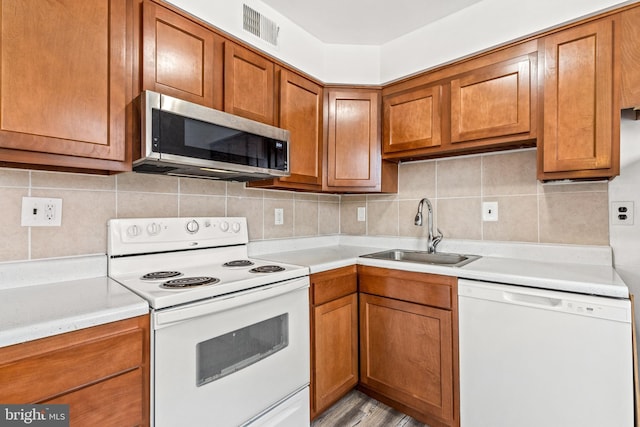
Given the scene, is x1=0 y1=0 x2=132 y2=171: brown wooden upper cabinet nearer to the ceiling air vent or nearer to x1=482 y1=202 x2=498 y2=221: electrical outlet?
the ceiling air vent

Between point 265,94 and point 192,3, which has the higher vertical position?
point 192,3

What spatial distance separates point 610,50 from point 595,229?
0.89 m

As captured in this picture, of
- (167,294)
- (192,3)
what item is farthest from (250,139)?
(167,294)

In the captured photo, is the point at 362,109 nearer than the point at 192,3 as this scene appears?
No

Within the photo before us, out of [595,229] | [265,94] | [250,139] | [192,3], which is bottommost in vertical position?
[595,229]

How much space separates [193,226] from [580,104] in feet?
6.75

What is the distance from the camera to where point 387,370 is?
6.00 ft

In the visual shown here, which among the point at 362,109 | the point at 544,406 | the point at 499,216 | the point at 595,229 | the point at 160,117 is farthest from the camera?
the point at 362,109

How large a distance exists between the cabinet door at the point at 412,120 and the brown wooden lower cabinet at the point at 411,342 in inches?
34.6

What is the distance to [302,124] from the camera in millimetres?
1979

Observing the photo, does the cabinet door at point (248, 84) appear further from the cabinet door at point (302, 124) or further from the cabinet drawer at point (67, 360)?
the cabinet drawer at point (67, 360)

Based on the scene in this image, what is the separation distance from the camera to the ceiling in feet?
5.83

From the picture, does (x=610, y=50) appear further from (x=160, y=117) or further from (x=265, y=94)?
(x=160, y=117)

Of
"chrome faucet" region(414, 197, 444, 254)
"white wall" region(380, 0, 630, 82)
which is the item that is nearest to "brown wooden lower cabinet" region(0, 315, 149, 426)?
"chrome faucet" region(414, 197, 444, 254)
